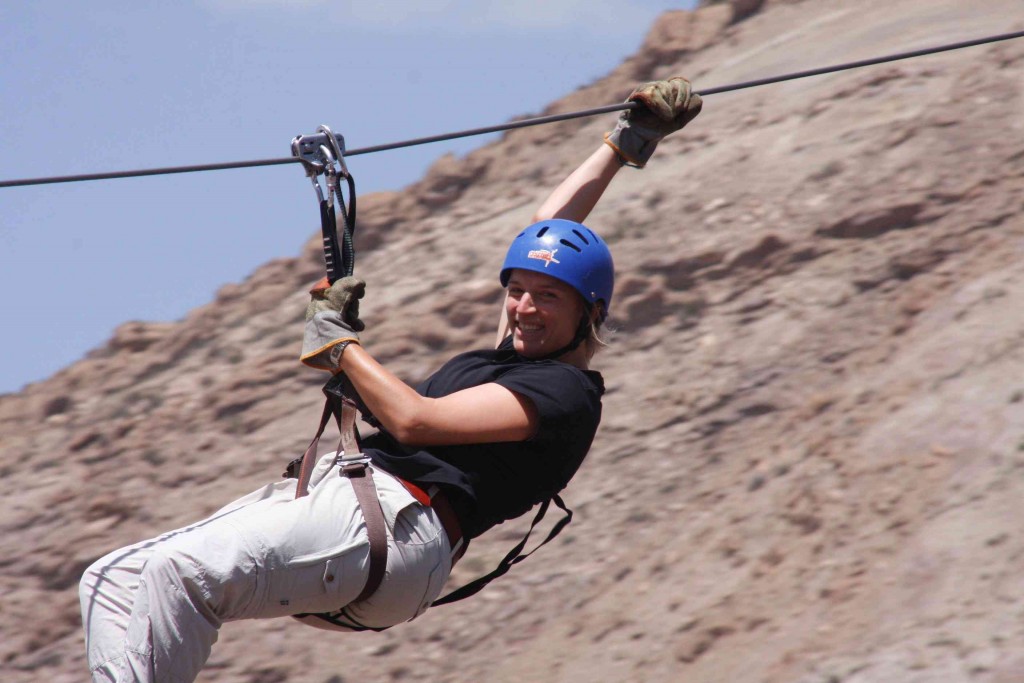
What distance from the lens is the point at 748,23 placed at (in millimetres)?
19141

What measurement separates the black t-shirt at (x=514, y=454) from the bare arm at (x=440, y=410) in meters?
0.07

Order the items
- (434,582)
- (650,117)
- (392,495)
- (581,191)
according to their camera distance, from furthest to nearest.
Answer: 1. (650,117)
2. (581,191)
3. (434,582)
4. (392,495)

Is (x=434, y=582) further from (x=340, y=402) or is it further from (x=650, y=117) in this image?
(x=650, y=117)

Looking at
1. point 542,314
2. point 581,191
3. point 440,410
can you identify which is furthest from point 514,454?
point 581,191

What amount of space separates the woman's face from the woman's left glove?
55 centimetres

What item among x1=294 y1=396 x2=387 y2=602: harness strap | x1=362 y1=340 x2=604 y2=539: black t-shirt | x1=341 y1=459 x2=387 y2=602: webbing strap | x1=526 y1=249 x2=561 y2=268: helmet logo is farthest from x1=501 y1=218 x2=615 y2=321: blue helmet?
x1=341 y1=459 x2=387 y2=602: webbing strap

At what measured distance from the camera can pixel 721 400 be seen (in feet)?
39.0

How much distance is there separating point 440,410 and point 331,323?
1.57ft

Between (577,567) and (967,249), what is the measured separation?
15.1 ft

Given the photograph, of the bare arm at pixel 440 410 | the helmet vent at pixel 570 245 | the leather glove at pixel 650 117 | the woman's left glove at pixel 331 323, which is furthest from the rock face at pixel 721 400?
the woman's left glove at pixel 331 323

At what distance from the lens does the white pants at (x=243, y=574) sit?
3.78 metres

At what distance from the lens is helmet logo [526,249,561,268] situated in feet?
14.8

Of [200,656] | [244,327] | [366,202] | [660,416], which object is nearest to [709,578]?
[660,416]

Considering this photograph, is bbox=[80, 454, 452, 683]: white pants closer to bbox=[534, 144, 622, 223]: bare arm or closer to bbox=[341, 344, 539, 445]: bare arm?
bbox=[341, 344, 539, 445]: bare arm
